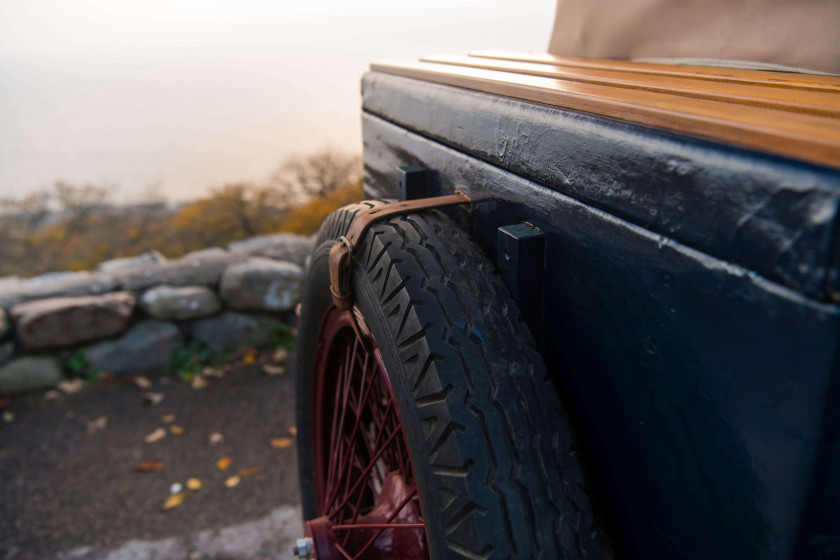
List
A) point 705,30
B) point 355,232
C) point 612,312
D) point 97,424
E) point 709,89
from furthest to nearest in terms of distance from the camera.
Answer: point 97,424, point 705,30, point 355,232, point 709,89, point 612,312

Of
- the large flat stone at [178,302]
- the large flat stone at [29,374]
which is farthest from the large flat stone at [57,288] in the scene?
the large flat stone at [29,374]

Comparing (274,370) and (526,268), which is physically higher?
(526,268)

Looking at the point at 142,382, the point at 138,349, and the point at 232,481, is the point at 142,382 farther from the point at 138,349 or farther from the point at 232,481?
the point at 232,481

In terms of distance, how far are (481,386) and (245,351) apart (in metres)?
3.92

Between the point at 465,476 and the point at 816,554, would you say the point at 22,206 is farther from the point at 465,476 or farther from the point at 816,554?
the point at 816,554

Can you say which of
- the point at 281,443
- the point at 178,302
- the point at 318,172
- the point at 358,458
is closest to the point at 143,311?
the point at 178,302

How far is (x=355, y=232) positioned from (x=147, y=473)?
9.53 ft

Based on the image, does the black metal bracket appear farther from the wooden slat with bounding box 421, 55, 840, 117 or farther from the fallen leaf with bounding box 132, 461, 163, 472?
the fallen leaf with bounding box 132, 461, 163, 472

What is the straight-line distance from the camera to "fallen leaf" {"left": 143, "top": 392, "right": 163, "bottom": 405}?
4.08m

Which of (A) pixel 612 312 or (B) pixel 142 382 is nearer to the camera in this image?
(A) pixel 612 312

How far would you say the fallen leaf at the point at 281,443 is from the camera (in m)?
3.69

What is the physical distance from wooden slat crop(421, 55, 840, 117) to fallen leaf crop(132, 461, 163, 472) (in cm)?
306

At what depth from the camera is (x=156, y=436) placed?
3.74 m

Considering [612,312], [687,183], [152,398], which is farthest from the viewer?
[152,398]
